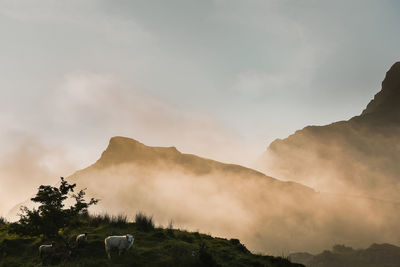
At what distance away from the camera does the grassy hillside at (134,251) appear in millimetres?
13273

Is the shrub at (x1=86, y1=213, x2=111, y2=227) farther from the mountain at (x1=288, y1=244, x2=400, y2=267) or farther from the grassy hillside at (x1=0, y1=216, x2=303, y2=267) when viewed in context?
the mountain at (x1=288, y1=244, x2=400, y2=267)

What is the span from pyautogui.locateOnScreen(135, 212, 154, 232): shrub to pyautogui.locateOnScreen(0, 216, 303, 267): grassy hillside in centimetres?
7

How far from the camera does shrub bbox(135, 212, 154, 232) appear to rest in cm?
1956

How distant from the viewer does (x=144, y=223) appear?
20094mm

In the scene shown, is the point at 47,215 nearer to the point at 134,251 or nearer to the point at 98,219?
the point at 134,251

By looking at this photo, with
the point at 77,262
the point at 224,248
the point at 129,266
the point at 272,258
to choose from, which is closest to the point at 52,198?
the point at 77,262

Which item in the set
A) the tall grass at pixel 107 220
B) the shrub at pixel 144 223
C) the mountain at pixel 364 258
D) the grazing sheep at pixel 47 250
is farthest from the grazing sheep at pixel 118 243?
the mountain at pixel 364 258

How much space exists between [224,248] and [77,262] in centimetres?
933

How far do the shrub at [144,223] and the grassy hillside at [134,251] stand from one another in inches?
2.8

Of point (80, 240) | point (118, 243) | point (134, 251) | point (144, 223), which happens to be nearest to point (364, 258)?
point (144, 223)

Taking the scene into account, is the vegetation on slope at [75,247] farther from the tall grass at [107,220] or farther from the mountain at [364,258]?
the mountain at [364,258]

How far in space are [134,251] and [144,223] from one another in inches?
231

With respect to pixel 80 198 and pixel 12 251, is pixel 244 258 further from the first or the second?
pixel 12 251

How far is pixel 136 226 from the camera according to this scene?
19.9 m
